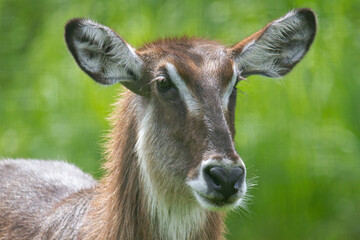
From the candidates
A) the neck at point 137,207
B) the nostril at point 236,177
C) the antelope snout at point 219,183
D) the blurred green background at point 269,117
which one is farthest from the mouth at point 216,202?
the blurred green background at point 269,117

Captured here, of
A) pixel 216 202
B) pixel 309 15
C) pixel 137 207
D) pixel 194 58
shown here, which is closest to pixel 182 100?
pixel 194 58

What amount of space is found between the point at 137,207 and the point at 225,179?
0.98 m

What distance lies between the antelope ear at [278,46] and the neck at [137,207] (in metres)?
1.03

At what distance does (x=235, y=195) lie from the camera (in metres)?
5.14

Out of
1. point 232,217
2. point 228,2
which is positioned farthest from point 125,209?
point 228,2

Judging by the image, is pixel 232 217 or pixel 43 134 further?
pixel 43 134

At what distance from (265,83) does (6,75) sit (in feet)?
20.4

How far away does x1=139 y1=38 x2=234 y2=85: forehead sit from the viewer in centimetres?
549

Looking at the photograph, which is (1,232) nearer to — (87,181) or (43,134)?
(87,181)

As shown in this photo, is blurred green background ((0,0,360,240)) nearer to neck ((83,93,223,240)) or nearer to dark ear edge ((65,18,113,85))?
neck ((83,93,223,240))

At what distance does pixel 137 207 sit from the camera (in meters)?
5.70

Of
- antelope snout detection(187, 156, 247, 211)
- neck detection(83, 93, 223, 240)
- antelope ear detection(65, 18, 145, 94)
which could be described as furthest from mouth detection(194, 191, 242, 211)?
antelope ear detection(65, 18, 145, 94)

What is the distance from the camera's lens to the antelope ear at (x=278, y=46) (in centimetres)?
605

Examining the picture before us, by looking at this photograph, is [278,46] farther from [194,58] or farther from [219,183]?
[219,183]
